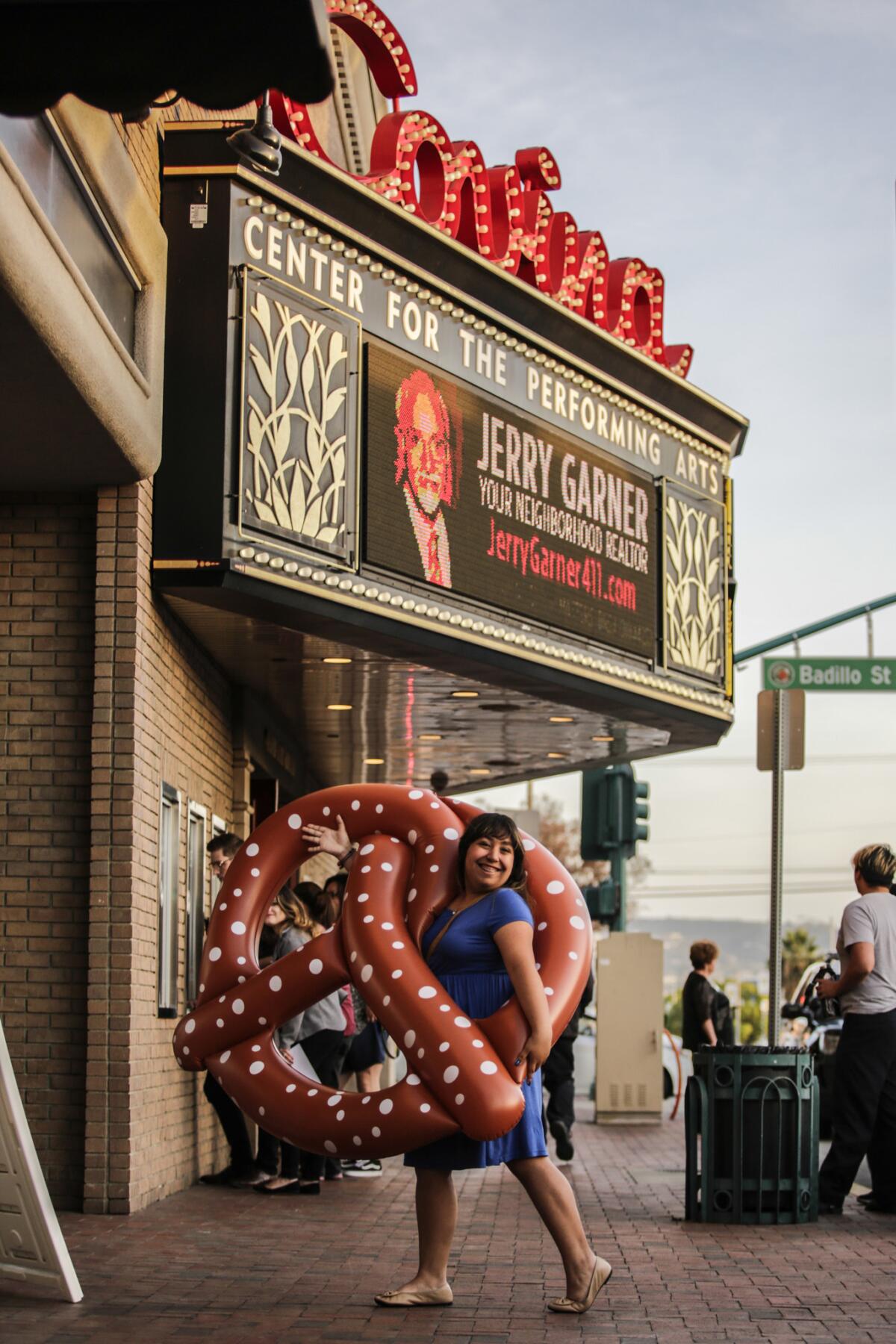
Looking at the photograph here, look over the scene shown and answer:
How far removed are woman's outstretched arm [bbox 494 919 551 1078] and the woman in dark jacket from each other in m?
6.77

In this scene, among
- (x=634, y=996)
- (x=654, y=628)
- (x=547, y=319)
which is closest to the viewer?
(x=547, y=319)

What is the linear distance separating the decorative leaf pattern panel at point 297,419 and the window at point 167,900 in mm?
1942

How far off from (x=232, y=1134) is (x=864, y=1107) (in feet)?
13.2

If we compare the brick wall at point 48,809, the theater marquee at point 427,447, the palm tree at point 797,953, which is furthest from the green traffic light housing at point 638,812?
the palm tree at point 797,953

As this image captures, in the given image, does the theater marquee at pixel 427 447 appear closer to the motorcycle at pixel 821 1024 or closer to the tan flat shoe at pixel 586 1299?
the motorcycle at pixel 821 1024

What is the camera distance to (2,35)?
16.6 feet

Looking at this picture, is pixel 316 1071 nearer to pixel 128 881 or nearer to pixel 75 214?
pixel 128 881

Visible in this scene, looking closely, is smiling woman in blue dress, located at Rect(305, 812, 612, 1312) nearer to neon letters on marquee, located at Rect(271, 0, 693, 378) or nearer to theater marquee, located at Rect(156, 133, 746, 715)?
theater marquee, located at Rect(156, 133, 746, 715)

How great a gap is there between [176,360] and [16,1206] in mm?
5838

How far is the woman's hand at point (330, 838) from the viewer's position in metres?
8.27

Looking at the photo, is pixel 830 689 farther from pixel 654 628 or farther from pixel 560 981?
pixel 560 981

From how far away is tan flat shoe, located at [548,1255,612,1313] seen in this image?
7156 millimetres

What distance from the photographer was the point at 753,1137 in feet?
33.6

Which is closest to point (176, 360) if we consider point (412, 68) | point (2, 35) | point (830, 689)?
point (412, 68)
